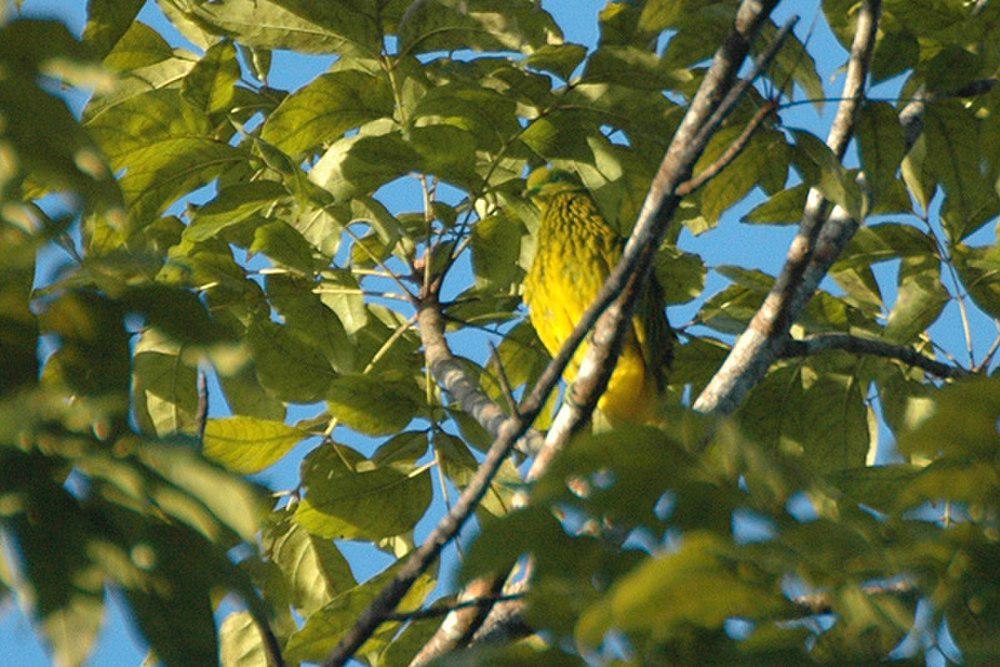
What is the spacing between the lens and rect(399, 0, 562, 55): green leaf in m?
3.00

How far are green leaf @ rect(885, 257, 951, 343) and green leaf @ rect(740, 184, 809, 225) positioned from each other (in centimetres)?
36

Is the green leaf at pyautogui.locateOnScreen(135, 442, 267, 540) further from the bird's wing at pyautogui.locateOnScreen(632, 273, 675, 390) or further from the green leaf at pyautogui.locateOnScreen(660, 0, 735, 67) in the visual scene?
the bird's wing at pyautogui.locateOnScreen(632, 273, 675, 390)

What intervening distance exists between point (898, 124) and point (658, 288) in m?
1.41

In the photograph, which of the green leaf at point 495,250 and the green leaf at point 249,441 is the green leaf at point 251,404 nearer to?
the green leaf at point 249,441

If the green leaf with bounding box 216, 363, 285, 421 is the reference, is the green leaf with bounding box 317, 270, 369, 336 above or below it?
above

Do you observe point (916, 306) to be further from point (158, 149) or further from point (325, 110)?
point (158, 149)

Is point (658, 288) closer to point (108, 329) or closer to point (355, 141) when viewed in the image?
point (355, 141)

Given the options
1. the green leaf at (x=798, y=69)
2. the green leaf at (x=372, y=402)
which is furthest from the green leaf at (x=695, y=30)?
the green leaf at (x=372, y=402)

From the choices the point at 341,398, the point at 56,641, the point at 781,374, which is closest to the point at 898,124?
the point at 781,374

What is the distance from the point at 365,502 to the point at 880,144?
4.62 ft

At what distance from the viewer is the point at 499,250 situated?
3.50 metres

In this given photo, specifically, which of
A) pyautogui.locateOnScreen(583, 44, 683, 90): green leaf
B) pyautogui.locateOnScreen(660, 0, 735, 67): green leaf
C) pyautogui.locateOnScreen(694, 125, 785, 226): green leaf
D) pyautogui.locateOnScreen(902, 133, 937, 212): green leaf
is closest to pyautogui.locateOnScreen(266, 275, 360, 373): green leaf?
pyautogui.locateOnScreen(583, 44, 683, 90): green leaf

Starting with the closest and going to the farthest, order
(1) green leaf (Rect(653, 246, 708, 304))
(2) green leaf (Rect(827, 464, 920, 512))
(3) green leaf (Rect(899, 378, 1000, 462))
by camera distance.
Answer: (3) green leaf (Rect(899, 378, 1000, 462)), (2) green leaf (Rect(827, 464, 920, 512)), (1) green leaf (Rect(653, 246, 708, 304))

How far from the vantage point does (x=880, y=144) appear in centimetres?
276
